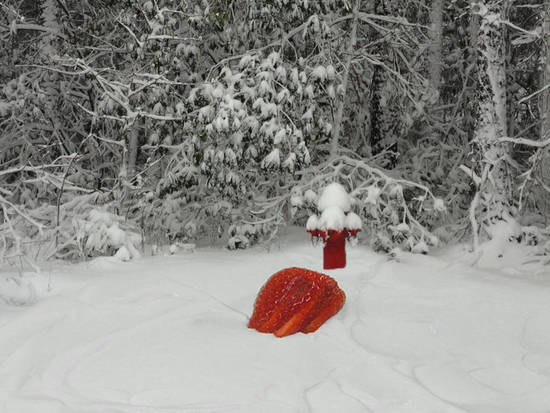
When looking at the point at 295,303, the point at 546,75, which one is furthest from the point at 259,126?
the point at 295,303

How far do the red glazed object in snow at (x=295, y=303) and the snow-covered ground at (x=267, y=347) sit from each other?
0.31 ft

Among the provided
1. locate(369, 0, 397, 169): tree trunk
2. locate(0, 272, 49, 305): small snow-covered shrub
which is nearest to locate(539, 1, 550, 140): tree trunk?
locate(369, 0, 397, 169): tree trunk

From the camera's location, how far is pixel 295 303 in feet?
14.4

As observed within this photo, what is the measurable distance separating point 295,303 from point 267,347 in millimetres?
466

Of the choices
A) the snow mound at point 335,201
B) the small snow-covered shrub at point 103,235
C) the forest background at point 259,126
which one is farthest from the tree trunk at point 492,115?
the small snow-covered shrub at point 103,235

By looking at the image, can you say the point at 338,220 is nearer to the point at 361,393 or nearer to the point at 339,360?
the point at 339,360

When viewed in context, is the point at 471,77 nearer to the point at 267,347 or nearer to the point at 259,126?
the point at 259,126

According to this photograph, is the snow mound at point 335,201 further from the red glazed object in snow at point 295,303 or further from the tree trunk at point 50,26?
the tree trunk at point 50,26

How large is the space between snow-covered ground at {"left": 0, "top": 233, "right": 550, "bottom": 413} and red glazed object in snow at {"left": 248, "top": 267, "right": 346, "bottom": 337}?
0.09m

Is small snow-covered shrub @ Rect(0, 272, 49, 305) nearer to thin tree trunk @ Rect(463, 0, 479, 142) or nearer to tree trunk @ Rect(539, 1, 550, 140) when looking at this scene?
tree trunk @ Rect(539, 1, 550, 140)

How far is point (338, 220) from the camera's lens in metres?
5.30

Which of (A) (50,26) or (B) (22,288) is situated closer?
(B) (22,288)

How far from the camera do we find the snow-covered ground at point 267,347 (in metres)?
3.29

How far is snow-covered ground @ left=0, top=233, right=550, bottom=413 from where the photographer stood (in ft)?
10.8
